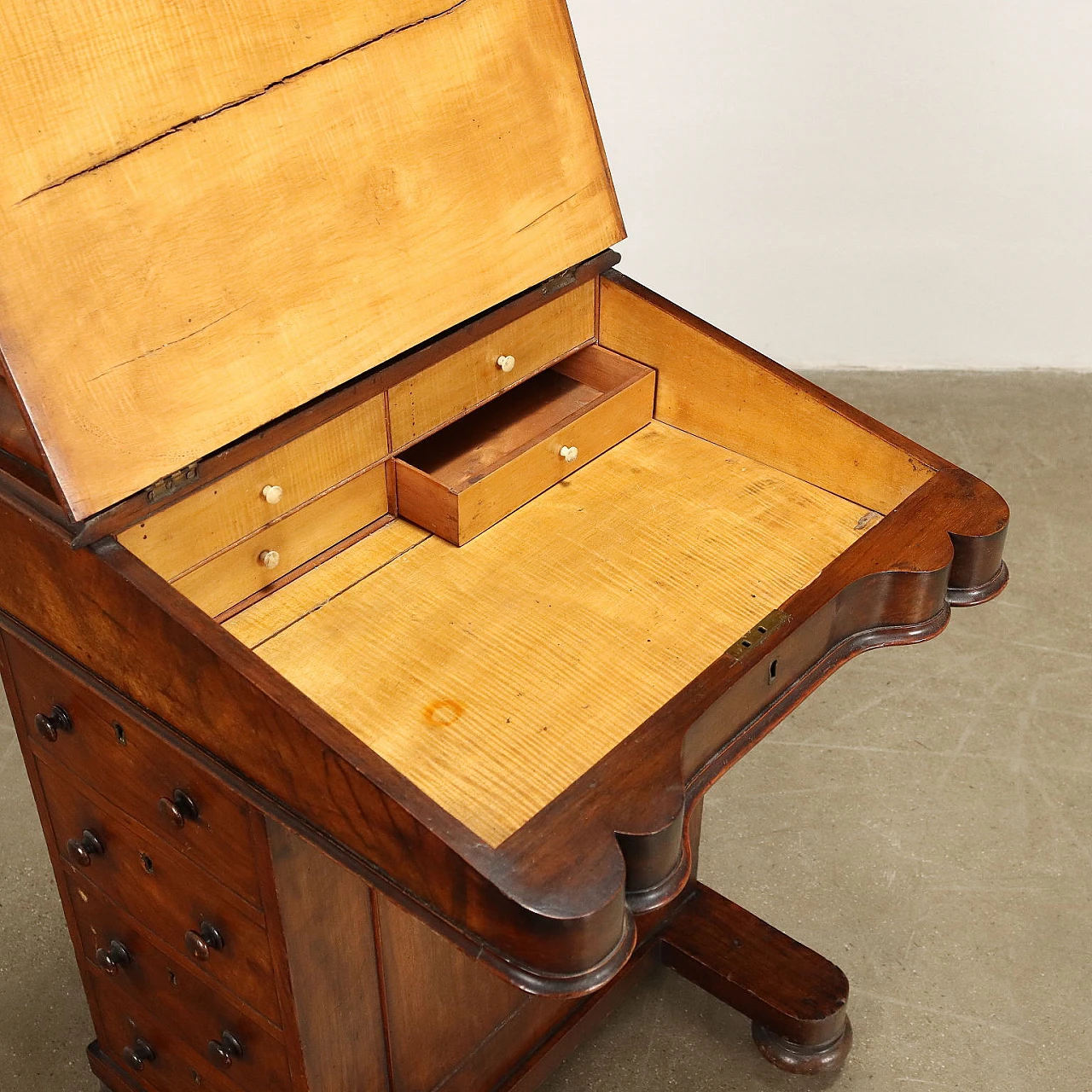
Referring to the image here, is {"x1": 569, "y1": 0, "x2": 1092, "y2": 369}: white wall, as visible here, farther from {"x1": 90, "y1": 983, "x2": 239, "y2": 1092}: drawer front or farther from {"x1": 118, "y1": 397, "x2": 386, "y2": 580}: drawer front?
{"x1": 90, "y1": 983, "x2": 239, "y2": 1092}: drawer front

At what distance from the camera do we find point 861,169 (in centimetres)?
446

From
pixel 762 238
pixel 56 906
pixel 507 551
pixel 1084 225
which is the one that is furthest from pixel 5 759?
pixel 1084 225

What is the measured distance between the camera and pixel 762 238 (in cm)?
459

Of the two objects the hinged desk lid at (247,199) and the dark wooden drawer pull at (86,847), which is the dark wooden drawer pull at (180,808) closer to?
the dark wooden drawer pull at (86,847)

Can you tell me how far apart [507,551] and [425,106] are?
599mm

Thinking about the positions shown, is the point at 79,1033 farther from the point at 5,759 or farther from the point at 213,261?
the point at 213,261

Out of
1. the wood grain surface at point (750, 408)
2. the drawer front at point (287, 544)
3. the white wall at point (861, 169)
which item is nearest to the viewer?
the drawer front at point (287, 544)

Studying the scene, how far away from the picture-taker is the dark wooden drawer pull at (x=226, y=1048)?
220 centimetres

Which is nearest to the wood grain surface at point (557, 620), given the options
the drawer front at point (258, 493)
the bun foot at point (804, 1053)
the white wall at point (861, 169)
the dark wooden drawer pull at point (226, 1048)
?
the drawer front at point (258, 493)

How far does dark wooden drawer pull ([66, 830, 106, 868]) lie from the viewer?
220cm

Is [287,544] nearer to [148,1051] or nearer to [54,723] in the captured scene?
[54,723]

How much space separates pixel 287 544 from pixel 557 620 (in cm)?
36

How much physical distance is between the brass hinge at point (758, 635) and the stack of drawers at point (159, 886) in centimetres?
60

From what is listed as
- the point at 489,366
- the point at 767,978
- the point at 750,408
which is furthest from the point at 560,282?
the point at 767,978
